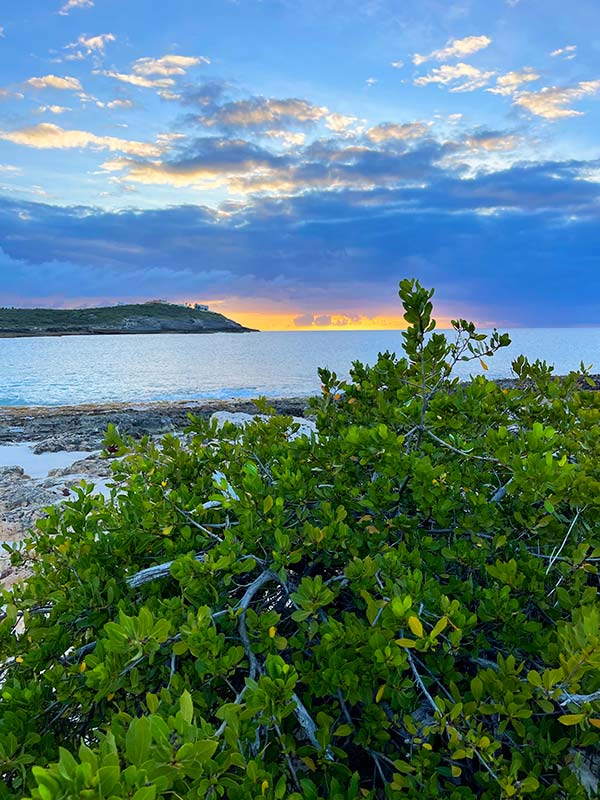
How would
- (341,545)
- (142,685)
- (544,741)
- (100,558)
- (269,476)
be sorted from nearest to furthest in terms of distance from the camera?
1. (544,741)
2. (142,685)
3. (341,545)
4. (100,558)
5. (269,476)

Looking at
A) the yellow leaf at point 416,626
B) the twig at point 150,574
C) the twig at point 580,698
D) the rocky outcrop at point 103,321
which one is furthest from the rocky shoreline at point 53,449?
the rocky outcrop at point 103,321

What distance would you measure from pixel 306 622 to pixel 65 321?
149 m

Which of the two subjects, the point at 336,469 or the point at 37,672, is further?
the point at 336,469

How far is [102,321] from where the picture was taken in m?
139

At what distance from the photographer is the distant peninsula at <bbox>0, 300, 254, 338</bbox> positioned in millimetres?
129250

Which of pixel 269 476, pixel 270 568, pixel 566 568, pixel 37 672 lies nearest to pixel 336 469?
pixel 269 476

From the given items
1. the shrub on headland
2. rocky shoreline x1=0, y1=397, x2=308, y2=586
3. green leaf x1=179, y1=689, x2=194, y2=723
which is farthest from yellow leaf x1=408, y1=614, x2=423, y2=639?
rocky shoreline x1=0, y1=397, x2=308, y2=586

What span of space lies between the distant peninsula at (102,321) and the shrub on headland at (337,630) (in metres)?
142

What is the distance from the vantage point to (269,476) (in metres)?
2.63

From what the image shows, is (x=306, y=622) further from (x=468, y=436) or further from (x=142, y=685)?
(x=468, y=436)

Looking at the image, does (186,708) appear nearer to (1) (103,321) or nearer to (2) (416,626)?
(2) (416,626)

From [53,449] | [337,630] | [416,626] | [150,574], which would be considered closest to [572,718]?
[416,626]

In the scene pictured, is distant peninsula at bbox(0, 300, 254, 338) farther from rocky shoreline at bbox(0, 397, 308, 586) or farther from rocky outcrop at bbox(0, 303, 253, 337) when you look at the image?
rocky shoreline at bbox(0, 397, 308, 586)

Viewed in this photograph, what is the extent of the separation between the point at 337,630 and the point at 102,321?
150 m
